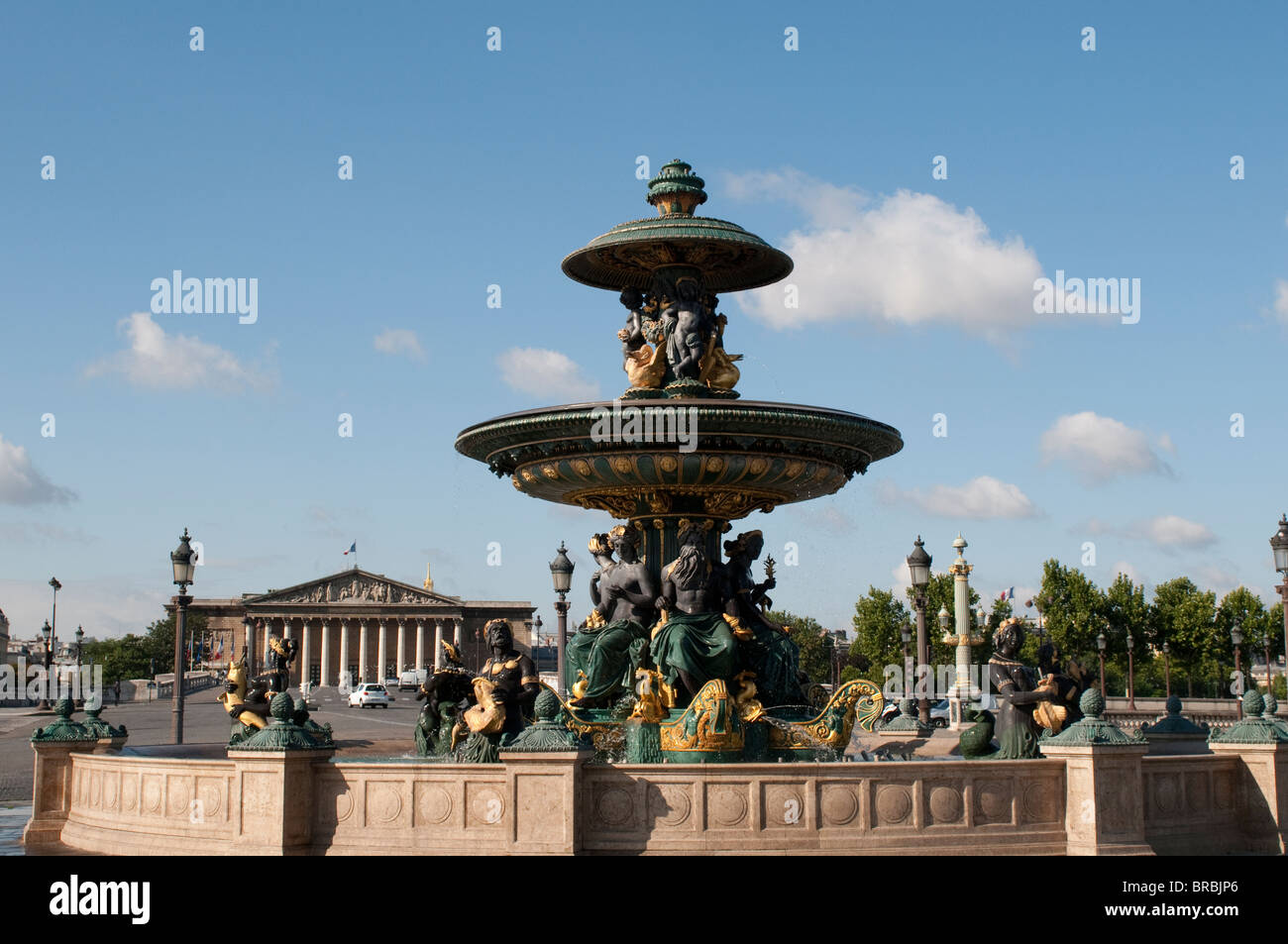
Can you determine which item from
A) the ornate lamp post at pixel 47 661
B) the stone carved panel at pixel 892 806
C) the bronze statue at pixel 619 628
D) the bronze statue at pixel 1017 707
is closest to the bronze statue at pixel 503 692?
the bronze statue at pixel 619 628

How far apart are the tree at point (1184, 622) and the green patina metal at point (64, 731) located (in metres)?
69.2

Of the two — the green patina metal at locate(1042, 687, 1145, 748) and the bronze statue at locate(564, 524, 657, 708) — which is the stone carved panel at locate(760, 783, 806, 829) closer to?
the green patina metal at locate(1042, 687, 1145, 748)

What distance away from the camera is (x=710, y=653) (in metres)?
12.6

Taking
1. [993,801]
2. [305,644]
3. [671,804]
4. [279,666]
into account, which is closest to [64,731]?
[279,666]

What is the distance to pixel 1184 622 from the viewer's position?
237 ft

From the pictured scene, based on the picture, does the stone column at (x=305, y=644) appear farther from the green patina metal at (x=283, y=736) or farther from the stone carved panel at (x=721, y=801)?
the stone carved panel at (x=721, y=801)

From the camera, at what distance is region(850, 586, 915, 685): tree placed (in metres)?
70.2

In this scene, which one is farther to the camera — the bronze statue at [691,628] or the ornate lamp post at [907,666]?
the ornate lamp post at [907,666]

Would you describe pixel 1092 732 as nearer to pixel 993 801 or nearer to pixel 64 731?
pixel 993 801

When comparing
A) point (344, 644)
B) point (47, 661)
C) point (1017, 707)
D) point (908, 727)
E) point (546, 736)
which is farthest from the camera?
point (344, 644)

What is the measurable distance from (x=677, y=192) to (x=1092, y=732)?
7573mm

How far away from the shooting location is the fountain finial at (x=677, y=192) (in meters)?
14.6

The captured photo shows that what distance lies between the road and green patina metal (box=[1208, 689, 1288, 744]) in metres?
9.69
